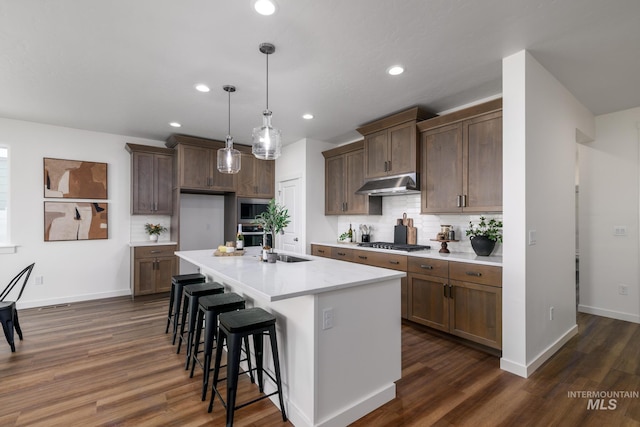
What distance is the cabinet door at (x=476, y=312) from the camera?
2.78 m

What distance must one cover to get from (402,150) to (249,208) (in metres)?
2.93

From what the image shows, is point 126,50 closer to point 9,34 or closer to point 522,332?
point 9,34

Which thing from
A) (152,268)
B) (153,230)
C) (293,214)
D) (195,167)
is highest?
(195,167)

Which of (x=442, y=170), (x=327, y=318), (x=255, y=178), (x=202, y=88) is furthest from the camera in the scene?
(x=255, y=178)

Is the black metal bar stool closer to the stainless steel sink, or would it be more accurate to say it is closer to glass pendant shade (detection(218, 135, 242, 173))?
the stainless steel sink

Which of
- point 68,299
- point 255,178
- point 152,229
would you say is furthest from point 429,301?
point 68,299

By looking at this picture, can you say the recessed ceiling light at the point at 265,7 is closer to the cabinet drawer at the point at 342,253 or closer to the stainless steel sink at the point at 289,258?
the stainless steel sink at the point at 289,258

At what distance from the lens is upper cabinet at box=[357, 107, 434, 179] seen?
12.4 feet

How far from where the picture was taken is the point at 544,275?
278 cm

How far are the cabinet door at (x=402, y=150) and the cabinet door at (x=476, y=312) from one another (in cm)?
150

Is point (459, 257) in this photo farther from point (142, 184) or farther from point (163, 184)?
point (142, 184)

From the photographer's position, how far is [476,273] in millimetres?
2914

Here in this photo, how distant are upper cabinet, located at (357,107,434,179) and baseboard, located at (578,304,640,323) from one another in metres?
2.99

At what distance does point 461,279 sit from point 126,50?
3.58 meters
